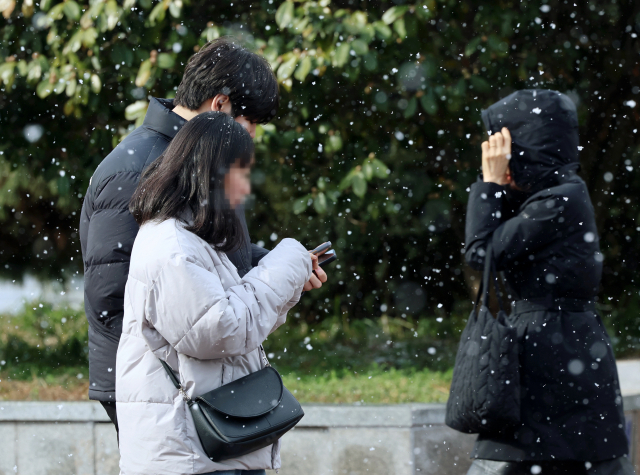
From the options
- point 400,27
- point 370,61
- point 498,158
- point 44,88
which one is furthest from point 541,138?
point 44,88

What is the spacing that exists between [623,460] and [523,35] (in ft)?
14.0

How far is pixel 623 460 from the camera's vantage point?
2.70 meters

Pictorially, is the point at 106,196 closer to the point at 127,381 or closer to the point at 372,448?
the point at 127,381

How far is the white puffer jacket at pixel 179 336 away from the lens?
1.66 m

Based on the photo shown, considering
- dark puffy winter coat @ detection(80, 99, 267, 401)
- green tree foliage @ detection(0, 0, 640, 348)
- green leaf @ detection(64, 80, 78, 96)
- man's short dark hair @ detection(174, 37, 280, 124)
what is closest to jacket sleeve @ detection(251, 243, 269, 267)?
dark puffy winter coat @ detection(80, 99, 267, 401)

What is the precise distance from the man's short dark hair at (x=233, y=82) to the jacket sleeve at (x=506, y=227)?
1.05m

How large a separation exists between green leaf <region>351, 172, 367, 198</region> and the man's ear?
257 cm

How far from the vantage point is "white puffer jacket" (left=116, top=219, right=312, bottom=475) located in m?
1.66

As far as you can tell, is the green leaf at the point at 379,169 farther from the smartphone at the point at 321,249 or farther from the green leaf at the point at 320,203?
the smartphone at the point at 321,249

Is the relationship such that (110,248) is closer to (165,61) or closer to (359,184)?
(359,184)

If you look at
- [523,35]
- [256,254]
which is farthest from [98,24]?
[523,35]

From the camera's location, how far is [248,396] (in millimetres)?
1762

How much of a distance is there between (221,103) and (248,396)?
0.95 meters

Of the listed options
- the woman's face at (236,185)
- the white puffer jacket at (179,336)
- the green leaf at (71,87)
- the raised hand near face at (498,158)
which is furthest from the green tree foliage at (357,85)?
the white puffer jacket at (179,336)
